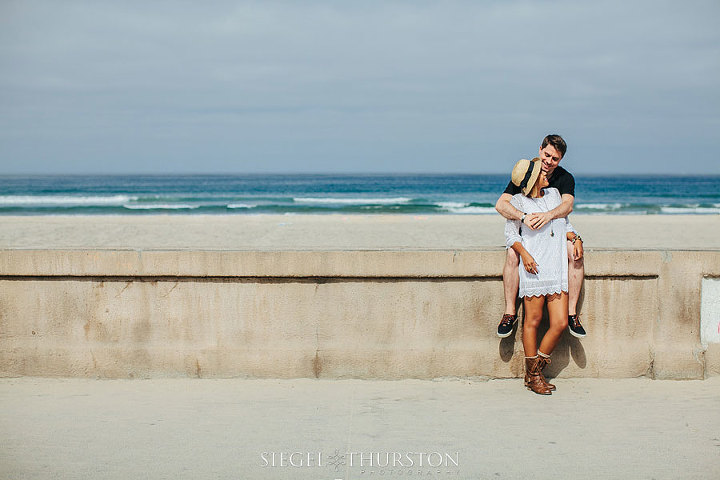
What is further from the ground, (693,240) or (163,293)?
(163,293)

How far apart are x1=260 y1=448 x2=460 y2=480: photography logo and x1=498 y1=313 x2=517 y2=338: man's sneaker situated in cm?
121

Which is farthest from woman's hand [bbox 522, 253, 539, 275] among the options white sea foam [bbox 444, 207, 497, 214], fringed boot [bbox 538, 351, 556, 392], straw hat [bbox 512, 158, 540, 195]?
white sea foam [bbox 444, 207, 497, 214]

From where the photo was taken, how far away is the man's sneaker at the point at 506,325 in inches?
188

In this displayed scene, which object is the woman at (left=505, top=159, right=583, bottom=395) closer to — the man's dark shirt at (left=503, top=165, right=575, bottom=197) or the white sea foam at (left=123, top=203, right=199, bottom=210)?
the man's dark shirt at (left=503, top=165, right=575, bottom=197)

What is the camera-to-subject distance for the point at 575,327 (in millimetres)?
4820

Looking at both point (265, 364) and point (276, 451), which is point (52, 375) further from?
point (276, 451)

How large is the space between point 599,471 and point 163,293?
319cm

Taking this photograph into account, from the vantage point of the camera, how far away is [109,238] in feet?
70.0

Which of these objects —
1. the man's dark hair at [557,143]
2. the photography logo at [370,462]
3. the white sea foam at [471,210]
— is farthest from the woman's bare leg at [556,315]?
the white sea foam at [471,210]

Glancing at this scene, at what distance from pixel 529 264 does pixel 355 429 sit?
163 centimetres

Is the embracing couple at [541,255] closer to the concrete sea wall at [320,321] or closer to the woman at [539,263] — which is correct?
the woman at [539,263]

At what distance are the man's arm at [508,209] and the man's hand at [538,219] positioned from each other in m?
0.07

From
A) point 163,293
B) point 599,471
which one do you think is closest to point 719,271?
point 599,471

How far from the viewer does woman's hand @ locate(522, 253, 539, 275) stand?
4.65 m
